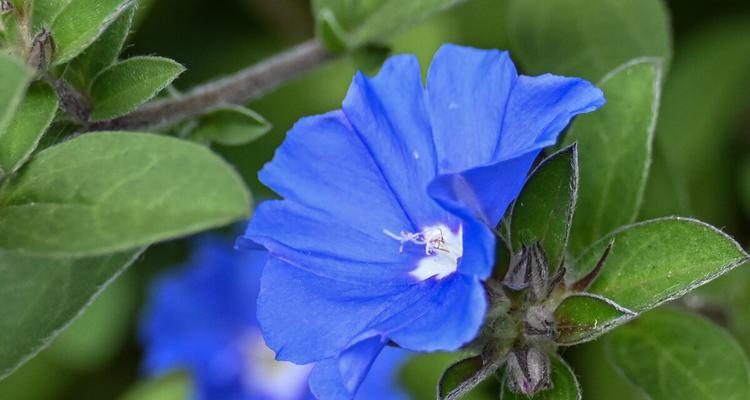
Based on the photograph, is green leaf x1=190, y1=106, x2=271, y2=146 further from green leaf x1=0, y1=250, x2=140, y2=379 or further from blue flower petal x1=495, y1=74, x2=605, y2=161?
blue flower petal x1=495, y1=74, x2=605, y2=161

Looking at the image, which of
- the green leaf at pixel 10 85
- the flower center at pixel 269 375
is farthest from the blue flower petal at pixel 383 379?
the green leaf at pixel 10 85

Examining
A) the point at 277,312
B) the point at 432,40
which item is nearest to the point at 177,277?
the point at 432,40

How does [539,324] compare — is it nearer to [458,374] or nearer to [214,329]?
[458,374]

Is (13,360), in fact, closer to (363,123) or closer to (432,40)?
(363,123)

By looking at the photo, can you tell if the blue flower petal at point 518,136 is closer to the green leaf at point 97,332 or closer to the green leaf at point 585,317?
the green leaf at point 585,317

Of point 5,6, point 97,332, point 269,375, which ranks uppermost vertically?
point 5,6

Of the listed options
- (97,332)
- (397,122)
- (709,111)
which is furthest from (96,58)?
(709,111)
